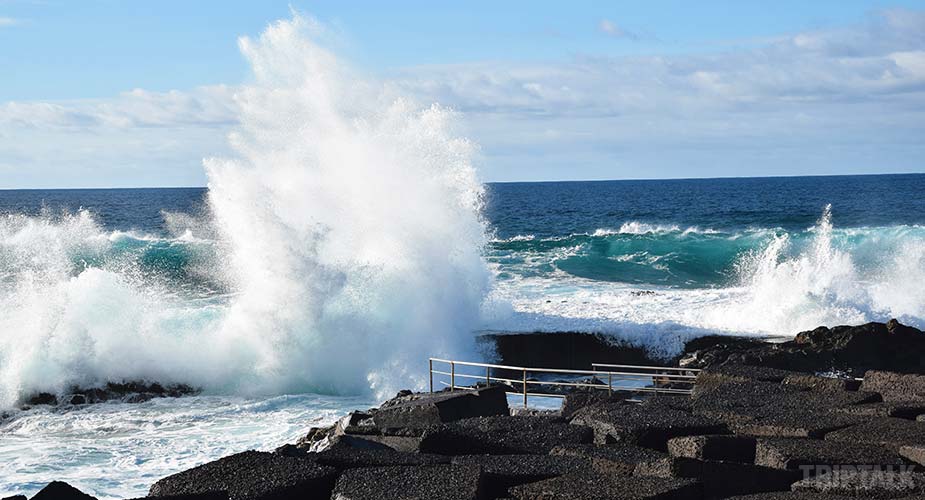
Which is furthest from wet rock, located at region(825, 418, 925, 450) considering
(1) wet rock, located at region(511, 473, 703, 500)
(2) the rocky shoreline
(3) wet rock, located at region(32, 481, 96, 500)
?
(3) wet rock, located at region(32, 481, 96, 500)

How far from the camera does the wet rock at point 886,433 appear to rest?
644cm

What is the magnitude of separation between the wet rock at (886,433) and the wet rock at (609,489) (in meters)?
1.65

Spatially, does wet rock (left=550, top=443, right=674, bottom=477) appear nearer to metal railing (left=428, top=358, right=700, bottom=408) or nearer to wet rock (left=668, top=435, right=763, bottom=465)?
wet rock (left=668, top=435, right=763, bottom=465)

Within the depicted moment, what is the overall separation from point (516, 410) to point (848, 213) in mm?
49599

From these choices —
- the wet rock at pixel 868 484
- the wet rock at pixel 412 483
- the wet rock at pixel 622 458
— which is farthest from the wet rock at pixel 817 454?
the wet rock at pixel 412 483

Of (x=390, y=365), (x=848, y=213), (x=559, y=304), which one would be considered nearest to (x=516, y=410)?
(x=390, y=365)

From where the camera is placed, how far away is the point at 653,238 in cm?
4128

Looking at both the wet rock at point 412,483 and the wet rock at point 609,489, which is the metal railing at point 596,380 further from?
the wet rock at point 609,489

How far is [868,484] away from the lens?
17.6 ft

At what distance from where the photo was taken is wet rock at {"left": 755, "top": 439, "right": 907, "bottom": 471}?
5.98 metres

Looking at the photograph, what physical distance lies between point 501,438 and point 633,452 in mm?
1078

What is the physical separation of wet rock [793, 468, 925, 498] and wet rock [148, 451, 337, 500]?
8.63 feet

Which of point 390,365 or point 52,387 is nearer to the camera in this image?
point 52,387

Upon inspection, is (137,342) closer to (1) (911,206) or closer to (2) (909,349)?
(2) (909,349)
